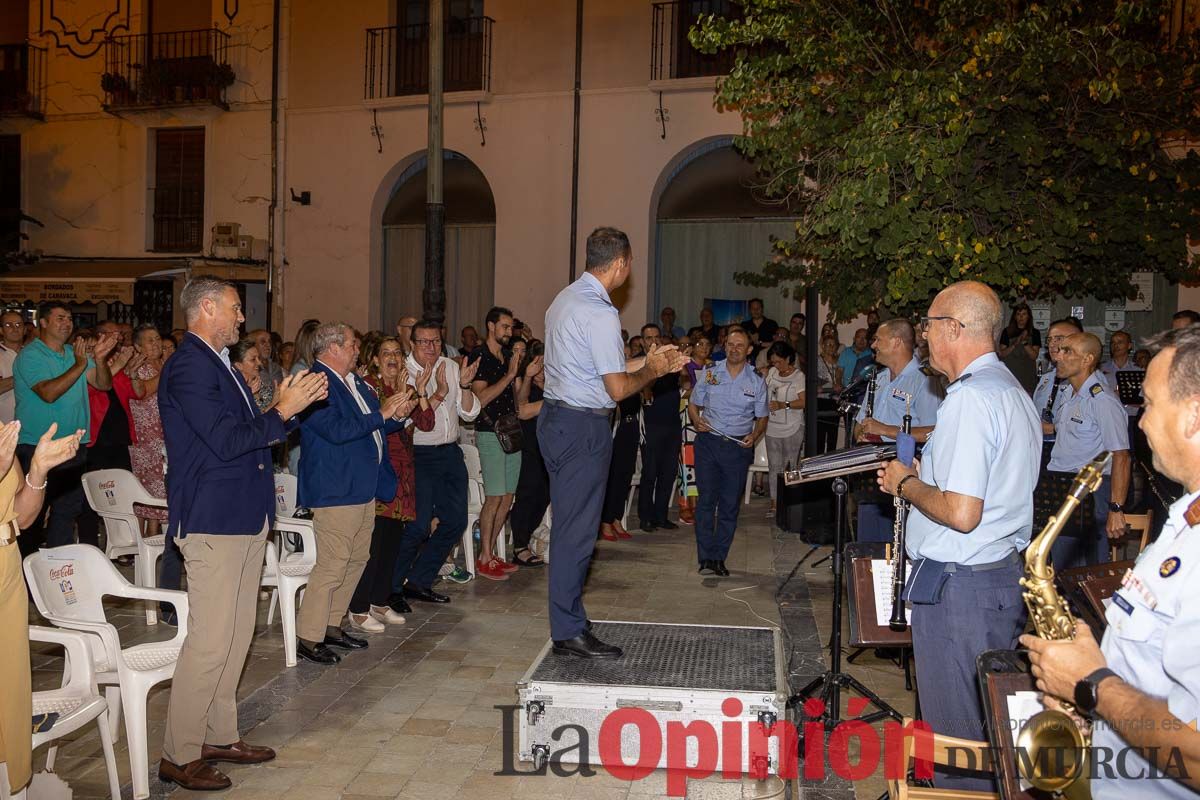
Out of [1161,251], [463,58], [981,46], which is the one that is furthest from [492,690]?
[463,58]

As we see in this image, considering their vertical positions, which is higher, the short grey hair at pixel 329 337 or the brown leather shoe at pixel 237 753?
the short grey hair at pixel 329 337

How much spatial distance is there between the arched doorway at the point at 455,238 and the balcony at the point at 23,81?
759 centimetres

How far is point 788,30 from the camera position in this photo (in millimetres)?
8992

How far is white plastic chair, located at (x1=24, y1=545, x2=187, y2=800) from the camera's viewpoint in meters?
4.34

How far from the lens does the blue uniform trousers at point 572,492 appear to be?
4.84 m

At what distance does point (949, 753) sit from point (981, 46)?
6.43 m

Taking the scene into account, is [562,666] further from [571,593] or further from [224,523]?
[224,523]

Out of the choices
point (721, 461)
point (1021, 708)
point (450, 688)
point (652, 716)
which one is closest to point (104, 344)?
point (450, 688)

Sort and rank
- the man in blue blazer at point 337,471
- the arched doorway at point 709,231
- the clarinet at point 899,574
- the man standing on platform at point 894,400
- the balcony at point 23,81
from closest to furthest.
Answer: the clarinet at point 899,574
the man in blue blazer at point 337,471
the man standing on platform at point 894,400
the arched doorway at point 709,231
the balcony at point 23,81

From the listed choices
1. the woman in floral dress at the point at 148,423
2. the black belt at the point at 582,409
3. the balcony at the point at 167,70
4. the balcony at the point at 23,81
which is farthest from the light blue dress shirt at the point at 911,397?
the balcony at the point at 23,81

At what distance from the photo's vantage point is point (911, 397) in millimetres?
6805

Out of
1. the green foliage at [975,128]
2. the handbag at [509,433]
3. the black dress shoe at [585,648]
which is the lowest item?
the black dress shoe at [585,648]

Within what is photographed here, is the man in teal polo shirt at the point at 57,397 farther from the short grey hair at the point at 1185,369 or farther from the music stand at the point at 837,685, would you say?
the short grey hair at the point at 1185,369

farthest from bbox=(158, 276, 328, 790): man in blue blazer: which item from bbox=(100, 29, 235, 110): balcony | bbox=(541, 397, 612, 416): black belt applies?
bbox=(100, 29, 235, 110): balcony
